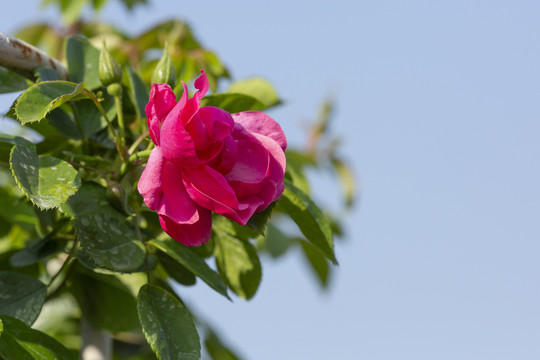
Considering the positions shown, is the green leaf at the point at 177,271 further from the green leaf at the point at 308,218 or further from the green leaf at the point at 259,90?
the green leaf at the point at 259,90

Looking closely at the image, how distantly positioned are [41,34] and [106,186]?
1681 mm

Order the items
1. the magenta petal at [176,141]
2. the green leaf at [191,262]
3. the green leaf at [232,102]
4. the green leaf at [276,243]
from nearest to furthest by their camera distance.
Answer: the magenta petal at [176,141] < the green leaf at [191,262] < the green leaf at [232,102] < the green leaf at [276,243]

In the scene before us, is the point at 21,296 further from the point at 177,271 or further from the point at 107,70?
the point at 107,70

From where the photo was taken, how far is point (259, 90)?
1245 mm

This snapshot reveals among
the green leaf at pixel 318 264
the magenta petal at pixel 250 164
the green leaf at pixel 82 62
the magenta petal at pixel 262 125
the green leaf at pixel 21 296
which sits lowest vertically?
the green leaf at pixel 318 264

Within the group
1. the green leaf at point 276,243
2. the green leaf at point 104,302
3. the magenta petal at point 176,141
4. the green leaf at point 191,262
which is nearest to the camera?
the magenta petal at point 176,141

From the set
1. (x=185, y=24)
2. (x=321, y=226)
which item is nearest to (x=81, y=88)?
(x=321, y=226)

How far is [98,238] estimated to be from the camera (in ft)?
2.72

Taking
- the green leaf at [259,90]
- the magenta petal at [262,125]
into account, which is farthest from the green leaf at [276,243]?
the magenta petal at [262,125]

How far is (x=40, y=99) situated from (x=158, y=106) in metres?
0.16

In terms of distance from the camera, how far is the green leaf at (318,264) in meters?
1.70

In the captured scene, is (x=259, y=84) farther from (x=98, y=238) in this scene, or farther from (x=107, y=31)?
(x=107, y=31)

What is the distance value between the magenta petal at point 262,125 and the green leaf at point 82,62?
0.37 metres

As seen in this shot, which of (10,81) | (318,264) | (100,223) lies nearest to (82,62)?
Answer: (10,81)
